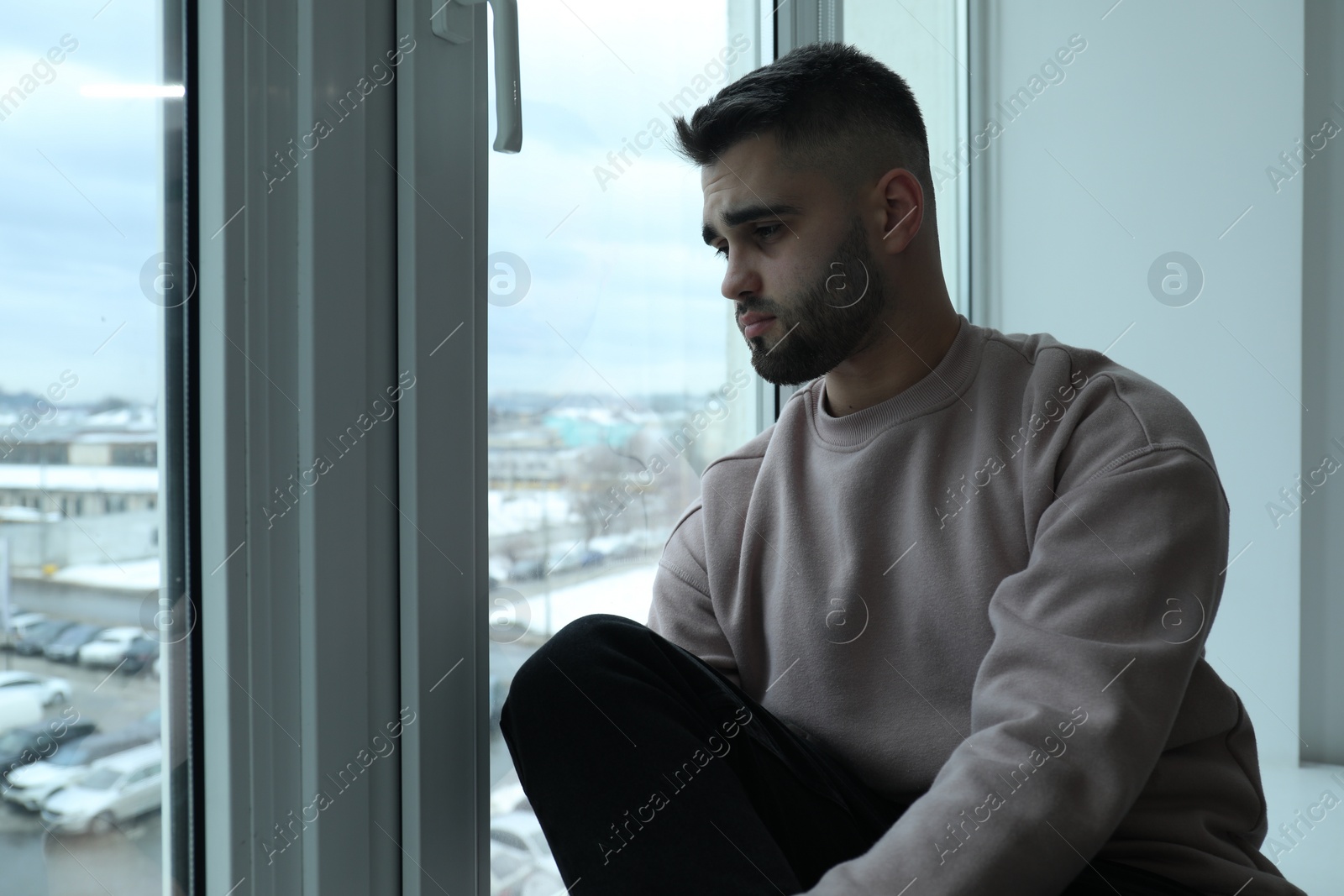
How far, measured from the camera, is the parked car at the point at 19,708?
2.18 ft

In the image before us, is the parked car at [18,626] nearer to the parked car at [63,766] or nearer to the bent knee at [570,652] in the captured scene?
the parked car at [63,766]

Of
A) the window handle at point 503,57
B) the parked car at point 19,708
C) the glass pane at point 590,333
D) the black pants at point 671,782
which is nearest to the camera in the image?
the parked car at point 19,708

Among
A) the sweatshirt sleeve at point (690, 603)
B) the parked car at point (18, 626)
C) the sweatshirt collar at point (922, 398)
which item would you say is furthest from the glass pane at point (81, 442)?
the sweatshirt collar at point (922, 398)

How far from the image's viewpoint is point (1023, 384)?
0.97m

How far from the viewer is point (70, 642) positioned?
0.71 metres

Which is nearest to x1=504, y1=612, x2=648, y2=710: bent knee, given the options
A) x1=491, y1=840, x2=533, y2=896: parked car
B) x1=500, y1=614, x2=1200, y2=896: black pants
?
x1=500, y1=614, x2=1200, y2=896: black pants

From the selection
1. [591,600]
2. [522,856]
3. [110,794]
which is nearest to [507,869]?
[522,856]

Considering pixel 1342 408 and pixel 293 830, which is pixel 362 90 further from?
pixel 1342 408

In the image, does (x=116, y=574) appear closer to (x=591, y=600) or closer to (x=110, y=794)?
(x=110, y=794)

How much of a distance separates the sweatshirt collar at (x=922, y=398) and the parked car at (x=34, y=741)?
73 centimetres

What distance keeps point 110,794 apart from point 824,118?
0.92 m

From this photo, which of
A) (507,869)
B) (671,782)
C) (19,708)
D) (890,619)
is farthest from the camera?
(507,869)

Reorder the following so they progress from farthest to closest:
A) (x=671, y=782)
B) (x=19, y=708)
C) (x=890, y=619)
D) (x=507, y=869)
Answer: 1. (x=507, y=869)
2. (x=890, y=619)
3. (x=671, y=782)
4. (x=19, y=708)

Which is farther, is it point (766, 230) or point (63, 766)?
point (766, 230)
